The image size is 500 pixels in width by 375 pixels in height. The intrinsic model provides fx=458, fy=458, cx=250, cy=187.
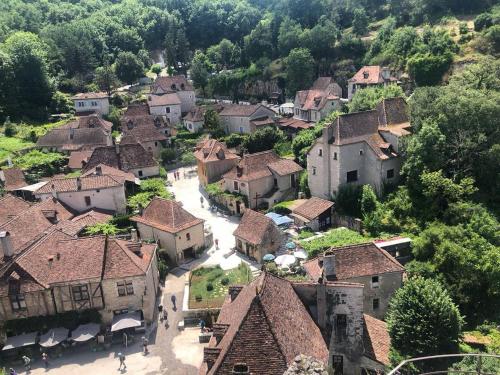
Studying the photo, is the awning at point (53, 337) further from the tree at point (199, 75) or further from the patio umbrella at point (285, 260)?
the tree at point (199, 75)

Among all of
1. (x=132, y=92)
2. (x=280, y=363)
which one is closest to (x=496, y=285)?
(x=280, y=363)

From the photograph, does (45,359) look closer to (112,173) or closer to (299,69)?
(112,173)

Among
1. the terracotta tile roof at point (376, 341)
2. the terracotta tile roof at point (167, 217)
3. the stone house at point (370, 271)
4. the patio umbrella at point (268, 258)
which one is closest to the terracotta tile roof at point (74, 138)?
the terracotta tile roof at point (167, 217)

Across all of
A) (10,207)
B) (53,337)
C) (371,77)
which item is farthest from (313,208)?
(371,77)

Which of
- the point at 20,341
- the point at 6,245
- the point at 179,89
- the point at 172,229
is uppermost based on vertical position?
the point at 179,89

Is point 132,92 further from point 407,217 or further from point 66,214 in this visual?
point 407,217
